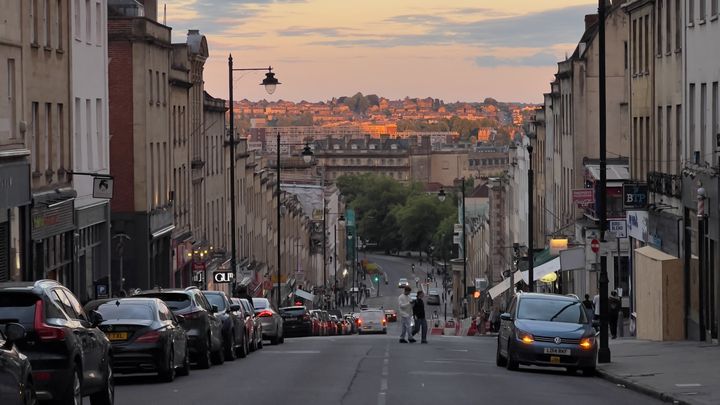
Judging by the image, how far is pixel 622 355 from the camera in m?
33.2

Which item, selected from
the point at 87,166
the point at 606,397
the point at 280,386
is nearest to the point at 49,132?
the point at 87,166

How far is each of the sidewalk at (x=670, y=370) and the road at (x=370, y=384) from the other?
407 mm

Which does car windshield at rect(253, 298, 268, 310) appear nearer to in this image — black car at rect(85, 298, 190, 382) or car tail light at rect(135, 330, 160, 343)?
black car at rect(85, 298, 190, 382)

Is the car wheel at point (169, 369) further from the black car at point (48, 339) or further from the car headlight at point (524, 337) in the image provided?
the car headlight at point (524, 337)

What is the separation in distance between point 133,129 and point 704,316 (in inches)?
998

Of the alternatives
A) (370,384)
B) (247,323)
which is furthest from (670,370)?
(247,323)

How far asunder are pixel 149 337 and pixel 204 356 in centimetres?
535

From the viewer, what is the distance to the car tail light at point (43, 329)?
16906 millimetres

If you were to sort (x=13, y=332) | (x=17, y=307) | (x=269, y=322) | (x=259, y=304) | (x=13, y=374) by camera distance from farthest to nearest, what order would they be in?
(x=259, y=304), (x=269, y=322), (x=17, y=307), (x=13, y=332), (x=13, y=374)

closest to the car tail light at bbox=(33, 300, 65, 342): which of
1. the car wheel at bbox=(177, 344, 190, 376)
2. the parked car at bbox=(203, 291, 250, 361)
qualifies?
the car wheel at bbox=(177, 344, 190, 376)

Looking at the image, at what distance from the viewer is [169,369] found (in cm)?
2455

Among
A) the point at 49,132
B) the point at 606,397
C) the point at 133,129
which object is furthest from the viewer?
the point at 133,129

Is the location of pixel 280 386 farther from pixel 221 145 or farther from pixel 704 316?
pixel 221 145

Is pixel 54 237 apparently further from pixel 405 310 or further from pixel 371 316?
pixel 371 316
